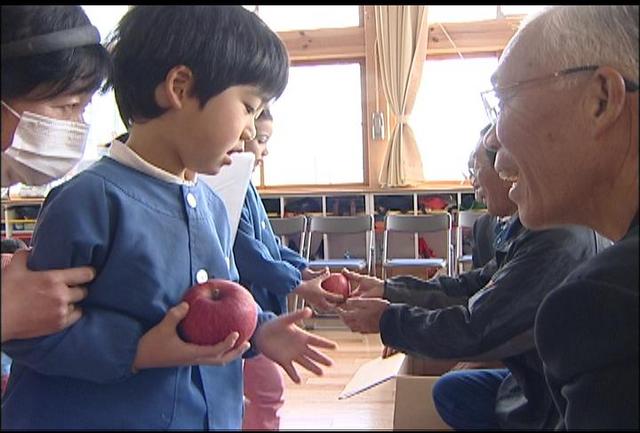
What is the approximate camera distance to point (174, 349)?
551mm

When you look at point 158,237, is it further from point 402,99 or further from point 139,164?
point 402,99

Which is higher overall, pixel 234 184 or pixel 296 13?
pixel 296 13

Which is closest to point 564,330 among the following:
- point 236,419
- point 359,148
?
point 236,419

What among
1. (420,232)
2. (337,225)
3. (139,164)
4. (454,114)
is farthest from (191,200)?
(420,232)

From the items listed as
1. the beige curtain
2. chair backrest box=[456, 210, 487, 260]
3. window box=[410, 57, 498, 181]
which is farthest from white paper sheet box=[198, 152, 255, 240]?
the beige curtain

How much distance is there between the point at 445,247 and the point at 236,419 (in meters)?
2.14

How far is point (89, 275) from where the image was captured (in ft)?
1.91

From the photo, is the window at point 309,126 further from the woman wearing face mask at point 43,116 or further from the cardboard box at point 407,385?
the cardboard box at point 407,385

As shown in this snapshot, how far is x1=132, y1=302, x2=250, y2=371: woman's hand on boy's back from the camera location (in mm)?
542

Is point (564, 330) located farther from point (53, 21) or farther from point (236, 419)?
point (53, 21)

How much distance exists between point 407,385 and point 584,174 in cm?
26

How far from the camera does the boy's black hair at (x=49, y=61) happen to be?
1.48 ft

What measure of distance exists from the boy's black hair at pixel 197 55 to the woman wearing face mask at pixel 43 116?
38 millimetres

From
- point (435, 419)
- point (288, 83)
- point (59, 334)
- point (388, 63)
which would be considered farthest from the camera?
point (388, 63)
